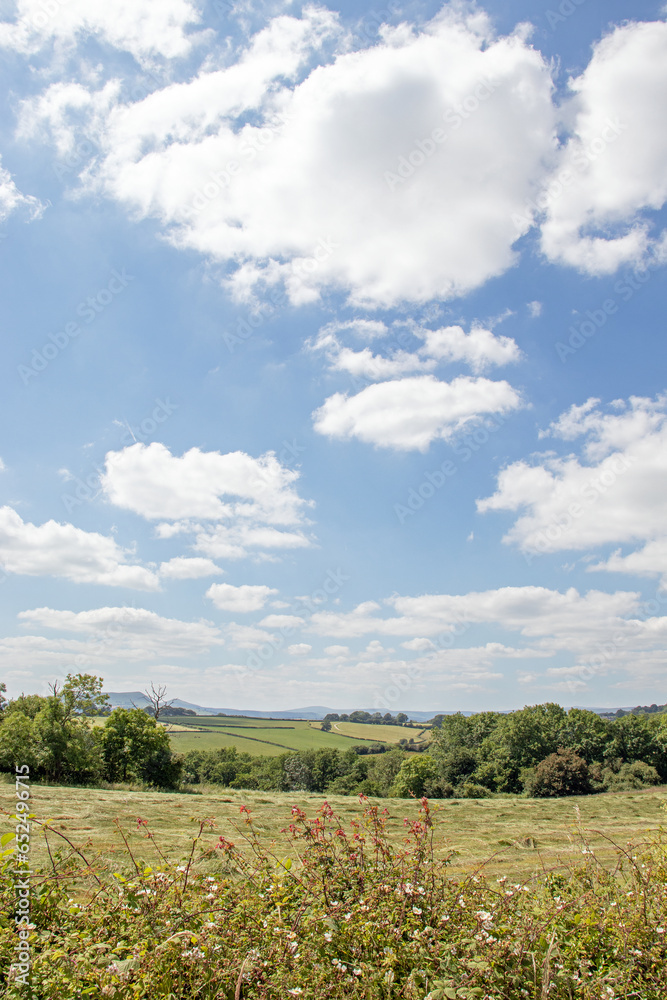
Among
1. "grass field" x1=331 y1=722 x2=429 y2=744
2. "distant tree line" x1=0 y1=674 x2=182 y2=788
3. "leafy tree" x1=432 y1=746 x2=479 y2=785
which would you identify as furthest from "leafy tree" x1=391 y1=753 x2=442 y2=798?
"grass field" x1=331 y1=722 x2=429 y2=744

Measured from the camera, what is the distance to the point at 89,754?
124ft

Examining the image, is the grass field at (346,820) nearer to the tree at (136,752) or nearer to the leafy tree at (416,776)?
the tree at (136,752)

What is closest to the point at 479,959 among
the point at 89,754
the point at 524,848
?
the point at 524,848

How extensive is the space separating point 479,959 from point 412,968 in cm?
51

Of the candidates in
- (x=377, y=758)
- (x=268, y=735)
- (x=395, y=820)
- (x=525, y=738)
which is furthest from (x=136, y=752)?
(x=268, y=735)

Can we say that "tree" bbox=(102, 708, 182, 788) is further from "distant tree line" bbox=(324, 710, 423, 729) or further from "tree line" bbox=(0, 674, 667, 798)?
"distant tree line" bbox=(324, 710, 423, 729)

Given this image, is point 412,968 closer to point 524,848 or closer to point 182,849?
point 182,849

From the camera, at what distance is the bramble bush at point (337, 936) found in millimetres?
3537

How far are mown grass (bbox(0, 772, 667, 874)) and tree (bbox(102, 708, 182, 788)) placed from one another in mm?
7061

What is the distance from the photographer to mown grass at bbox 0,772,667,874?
1403cm

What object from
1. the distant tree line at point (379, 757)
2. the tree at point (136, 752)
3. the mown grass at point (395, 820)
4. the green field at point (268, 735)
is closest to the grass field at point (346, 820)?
the mown grass at point (395, 820)

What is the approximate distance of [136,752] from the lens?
4072 cm

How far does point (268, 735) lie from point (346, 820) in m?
110

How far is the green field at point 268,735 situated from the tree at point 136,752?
174ft
